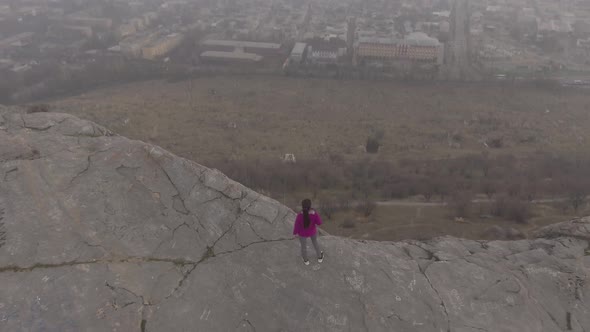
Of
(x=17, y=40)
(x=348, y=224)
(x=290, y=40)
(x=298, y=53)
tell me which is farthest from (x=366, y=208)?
(x=17, y=40)

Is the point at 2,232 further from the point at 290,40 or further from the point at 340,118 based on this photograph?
the point at 290,40

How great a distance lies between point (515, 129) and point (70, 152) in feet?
173

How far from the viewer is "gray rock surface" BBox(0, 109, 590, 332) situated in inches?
368

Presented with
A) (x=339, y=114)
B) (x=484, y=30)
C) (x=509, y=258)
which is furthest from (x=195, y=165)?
(x=484, y=30)

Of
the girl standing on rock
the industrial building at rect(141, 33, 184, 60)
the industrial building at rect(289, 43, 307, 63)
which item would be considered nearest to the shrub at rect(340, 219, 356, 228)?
the girl standing on rock

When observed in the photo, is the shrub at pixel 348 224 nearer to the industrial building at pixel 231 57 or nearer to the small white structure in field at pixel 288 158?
the small white structure in field at pixel 288 158

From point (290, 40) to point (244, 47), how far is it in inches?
451

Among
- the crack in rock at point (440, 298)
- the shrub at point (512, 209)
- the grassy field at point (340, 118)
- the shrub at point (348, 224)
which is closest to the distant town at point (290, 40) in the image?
the grassy field at point (340, 118)

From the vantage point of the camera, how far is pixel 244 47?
293 ft

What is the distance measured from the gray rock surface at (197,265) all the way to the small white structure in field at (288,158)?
91.2 ft

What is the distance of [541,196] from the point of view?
105 ft

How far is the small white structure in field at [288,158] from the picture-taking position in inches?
1601

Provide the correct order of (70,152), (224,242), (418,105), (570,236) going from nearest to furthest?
(224,242) → (70,152) → (570,236) → (418,105)

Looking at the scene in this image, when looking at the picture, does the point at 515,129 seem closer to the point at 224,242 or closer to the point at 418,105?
the point at 418,105
